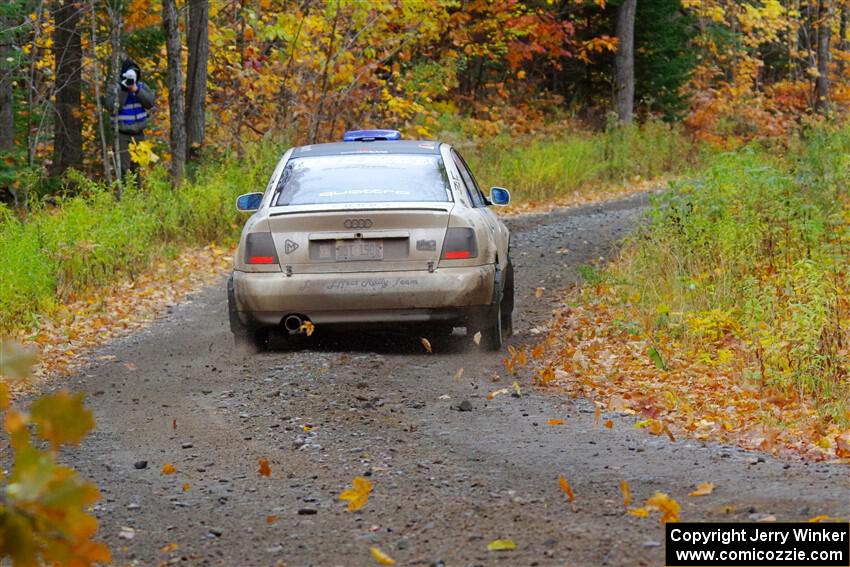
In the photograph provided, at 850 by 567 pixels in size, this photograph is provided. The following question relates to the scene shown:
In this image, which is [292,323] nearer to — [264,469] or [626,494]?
[264,469]

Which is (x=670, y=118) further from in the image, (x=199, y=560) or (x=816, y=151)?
(x=199, y=560)

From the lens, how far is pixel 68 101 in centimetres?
2455

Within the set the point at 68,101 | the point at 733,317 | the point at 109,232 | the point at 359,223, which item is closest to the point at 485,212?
the point at 359,223

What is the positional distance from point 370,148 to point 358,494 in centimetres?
491

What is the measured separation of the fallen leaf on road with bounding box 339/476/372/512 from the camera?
16.9ft

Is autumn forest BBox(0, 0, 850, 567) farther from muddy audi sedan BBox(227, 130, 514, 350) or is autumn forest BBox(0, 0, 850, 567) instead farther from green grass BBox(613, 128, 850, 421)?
muddy audi sedan BBox(227, 130, 514, 350)

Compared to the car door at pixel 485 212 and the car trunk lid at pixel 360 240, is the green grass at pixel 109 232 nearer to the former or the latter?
the car trunk lid at pixel 360 240

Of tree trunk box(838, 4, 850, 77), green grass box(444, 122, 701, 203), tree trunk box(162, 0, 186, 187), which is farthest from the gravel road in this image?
tree trunk box(838, 4, 850, 77)

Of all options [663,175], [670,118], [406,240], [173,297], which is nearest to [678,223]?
[406,240]

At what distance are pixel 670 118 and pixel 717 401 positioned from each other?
75.6 feet

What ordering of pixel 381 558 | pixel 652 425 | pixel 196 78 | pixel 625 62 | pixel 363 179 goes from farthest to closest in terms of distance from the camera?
1. pixel 625 62
2. pixel 196 78
3. pixel 363 179
4. pixel 652 425
5. pixel 381 558

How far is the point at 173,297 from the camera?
1275 cm

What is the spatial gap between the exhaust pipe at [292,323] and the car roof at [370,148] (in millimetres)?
1644

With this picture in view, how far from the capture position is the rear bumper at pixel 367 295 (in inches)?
335
